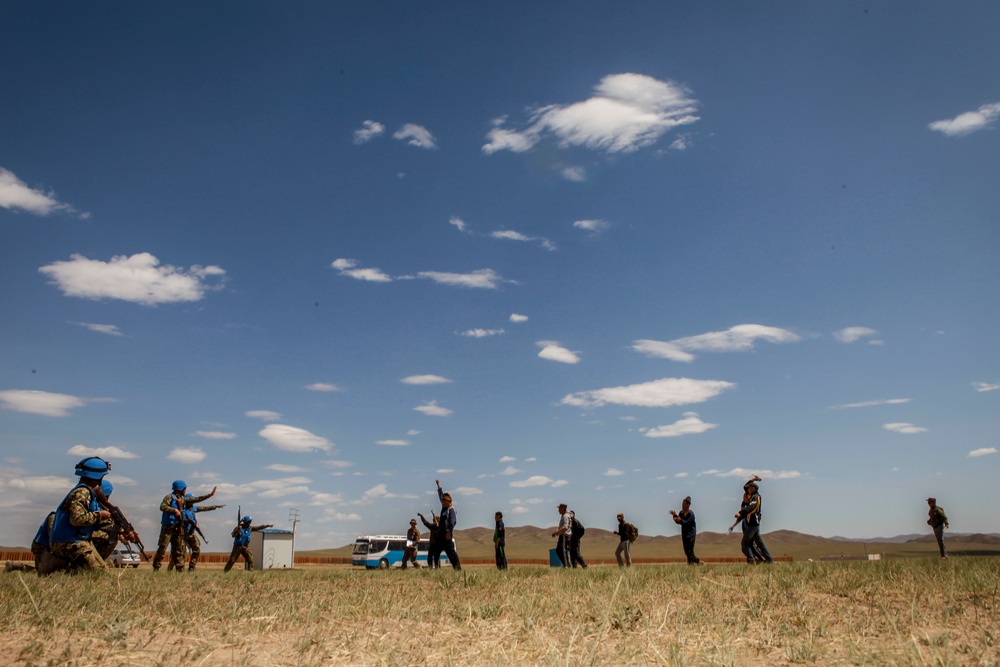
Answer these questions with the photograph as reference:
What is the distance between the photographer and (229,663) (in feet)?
13.4

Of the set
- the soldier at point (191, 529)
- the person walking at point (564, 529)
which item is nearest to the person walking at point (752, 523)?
the person walking at point (564, 529)

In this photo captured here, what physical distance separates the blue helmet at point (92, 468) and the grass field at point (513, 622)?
1.73m

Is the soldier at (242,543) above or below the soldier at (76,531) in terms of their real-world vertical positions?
below

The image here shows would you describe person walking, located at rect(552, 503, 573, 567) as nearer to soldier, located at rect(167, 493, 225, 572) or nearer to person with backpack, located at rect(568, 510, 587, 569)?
person with backpack, located at rect(568, 510, 587, 569)

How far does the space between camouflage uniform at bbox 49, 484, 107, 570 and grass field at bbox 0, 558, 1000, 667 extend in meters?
0.93

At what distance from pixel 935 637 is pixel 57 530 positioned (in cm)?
990

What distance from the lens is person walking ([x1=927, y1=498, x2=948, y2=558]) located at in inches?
742

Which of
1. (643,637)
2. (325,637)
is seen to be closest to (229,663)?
(325,637)

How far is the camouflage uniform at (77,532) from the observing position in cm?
856

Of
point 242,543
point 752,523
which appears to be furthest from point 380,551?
point 752,523

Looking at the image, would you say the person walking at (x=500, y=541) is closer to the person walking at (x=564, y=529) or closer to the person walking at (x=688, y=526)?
the person walking at (x=564, y=529)

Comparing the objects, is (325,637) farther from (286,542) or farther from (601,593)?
(286,542)

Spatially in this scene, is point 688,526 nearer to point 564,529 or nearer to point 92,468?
point 564,529

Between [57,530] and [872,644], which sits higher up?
[57,530]
